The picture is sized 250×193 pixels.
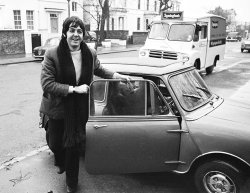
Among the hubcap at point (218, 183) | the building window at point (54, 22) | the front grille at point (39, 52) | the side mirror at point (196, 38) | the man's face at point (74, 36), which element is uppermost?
the building window at point (54, 22)

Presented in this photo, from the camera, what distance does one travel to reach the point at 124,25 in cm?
4972

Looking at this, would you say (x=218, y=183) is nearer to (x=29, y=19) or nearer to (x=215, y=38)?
(x=215, y=38)

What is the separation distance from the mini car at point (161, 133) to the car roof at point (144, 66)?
26mm

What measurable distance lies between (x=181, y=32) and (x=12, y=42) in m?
14.7

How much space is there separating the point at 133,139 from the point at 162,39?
32.3 ft

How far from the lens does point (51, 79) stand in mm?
3365

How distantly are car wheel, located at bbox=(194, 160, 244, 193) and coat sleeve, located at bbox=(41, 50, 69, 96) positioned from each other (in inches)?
69.9

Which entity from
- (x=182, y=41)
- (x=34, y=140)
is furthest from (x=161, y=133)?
(x=182, y=41)

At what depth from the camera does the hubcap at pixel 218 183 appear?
3438 mm

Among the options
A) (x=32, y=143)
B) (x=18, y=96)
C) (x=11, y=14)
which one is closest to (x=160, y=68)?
(x=32, y=143)

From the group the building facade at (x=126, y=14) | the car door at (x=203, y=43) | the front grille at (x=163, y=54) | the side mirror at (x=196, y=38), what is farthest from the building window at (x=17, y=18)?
the side mirror at (x=196, y=38)

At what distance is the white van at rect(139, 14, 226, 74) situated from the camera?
12.3 m

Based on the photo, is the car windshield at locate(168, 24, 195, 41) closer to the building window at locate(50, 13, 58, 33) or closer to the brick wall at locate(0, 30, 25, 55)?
the brick wall at locate(0, 30, 25, 55)

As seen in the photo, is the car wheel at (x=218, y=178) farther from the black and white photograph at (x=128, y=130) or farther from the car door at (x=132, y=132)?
the car door at (x=132, y=132)
